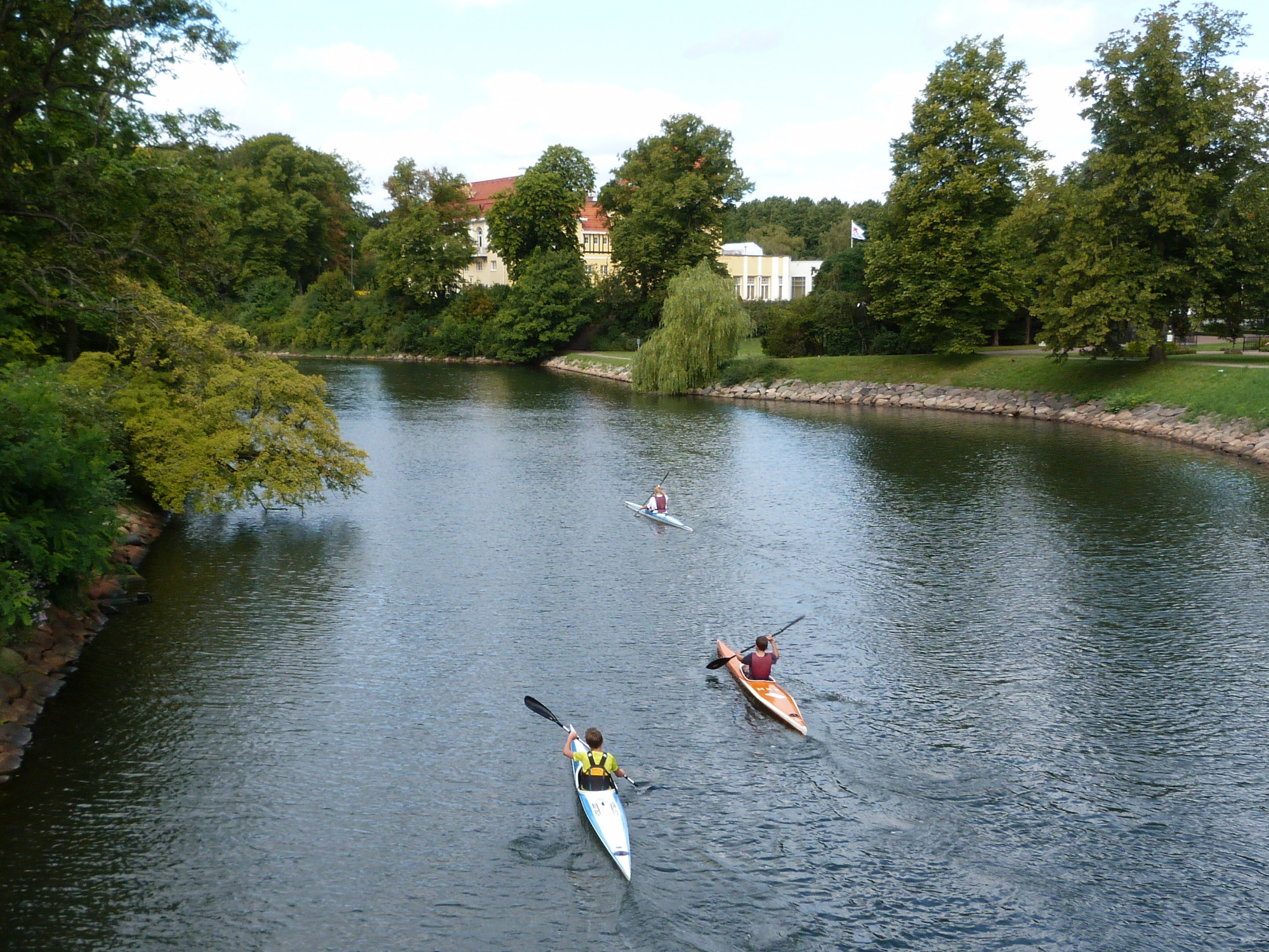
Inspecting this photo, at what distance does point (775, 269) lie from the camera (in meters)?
107

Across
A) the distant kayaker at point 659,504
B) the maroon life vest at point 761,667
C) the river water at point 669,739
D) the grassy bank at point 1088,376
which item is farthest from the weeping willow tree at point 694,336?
the maroon life vest at point 761,667

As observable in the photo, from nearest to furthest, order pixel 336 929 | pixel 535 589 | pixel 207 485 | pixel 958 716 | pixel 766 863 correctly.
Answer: pixel 336 929, pixel 766 863, pixel 958 716, pixel 535 589, pixel 207 485

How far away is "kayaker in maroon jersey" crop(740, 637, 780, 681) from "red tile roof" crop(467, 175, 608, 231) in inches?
3242

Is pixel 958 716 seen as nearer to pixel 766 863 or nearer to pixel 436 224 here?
pixel 766 863

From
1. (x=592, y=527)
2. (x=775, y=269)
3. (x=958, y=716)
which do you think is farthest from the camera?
(x=775, y=269)

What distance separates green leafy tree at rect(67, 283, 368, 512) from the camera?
2791 centimetres

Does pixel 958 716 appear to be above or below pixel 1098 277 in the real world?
below

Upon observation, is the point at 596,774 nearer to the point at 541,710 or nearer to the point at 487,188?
the point at 541,710

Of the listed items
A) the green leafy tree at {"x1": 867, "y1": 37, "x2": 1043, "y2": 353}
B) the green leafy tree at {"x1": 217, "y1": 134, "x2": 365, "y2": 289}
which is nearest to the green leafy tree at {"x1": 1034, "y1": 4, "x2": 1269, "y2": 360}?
the green leafy tree at {"x1": 867, "y1": 37, "x2": 1043, "y2": 353}

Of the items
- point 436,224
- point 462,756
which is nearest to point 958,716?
point 462,756

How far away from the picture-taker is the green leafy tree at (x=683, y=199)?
3201 inches

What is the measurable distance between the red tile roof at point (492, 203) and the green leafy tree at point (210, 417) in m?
68.5

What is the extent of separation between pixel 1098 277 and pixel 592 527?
31.9 m

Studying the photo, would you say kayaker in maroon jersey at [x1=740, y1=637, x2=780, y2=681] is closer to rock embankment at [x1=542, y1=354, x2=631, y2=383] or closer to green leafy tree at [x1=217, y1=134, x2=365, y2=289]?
rock embankment at [x1=542, y1=354, x2=631, y2=383]
